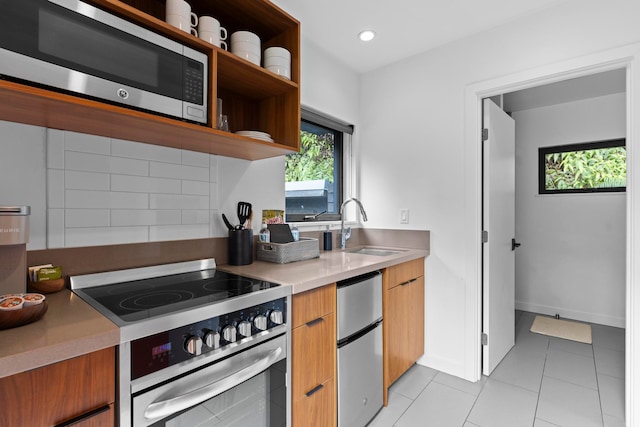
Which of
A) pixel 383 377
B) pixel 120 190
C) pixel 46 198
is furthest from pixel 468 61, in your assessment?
pixel 46 198

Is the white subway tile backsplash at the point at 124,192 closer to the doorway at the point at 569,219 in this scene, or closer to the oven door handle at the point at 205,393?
the oven door handle at the point at 205,393

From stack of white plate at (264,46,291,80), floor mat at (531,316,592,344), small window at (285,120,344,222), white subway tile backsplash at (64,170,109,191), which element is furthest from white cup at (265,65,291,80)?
floor mat at (531,316,592,344)

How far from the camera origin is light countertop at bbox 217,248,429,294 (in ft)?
4.52

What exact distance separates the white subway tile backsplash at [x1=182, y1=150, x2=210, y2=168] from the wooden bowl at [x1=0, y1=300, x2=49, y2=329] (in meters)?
0.94

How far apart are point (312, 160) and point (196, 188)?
4.00 ft

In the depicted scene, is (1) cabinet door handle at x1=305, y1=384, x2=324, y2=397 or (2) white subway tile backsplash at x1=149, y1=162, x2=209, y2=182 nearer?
(1) cabinet door handle at x1=305, y1=384, x2=324, y2=397

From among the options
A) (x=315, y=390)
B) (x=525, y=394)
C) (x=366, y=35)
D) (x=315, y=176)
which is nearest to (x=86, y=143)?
(x=315, y=390)

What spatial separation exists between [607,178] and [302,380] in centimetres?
388

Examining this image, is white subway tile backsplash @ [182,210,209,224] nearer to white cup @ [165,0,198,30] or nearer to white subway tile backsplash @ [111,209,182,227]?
white subway tile backsplash @ [111,209,182,227]

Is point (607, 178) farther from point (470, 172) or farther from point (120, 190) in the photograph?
point (120, 190)

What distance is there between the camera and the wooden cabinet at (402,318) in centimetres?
193

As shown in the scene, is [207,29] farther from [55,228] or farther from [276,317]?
[276,317]

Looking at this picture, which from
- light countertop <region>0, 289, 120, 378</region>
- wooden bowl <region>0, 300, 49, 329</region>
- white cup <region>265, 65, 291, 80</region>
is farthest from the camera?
white cup <region>265, 65, 291, 80</region>

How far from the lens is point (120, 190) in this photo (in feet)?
4.64
